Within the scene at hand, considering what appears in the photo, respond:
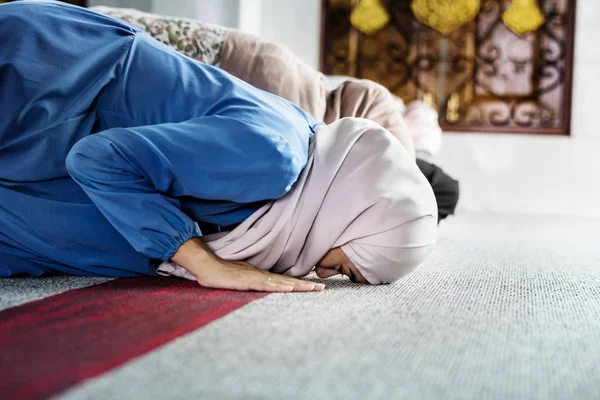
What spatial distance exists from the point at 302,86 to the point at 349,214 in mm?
823

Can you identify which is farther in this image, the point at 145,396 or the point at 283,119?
the point at 283,119

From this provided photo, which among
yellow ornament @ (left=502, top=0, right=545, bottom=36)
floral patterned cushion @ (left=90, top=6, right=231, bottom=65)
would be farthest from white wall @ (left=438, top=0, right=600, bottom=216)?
floral patterned cushion @ (left=90, top=6, right=231, bottom=65)

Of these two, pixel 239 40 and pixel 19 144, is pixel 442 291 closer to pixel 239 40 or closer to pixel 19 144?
pixel 19 144

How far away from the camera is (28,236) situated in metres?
1.41

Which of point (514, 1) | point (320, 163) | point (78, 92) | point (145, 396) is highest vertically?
point (514, 1)

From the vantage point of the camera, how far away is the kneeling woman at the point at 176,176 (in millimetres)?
1257

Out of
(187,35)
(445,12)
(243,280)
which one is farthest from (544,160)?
(243,280)

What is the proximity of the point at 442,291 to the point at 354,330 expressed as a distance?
463mm

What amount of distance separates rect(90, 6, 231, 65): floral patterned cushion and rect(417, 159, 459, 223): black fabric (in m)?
0.73

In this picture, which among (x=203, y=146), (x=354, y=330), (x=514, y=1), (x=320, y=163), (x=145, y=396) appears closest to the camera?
(x=145, y=396)

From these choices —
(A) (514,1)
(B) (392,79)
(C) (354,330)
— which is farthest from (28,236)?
(A) (514,1)

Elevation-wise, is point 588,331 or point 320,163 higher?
point 320,163

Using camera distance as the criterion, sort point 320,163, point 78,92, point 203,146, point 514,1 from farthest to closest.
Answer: point 514,1 < point 78,92 < point 320,163 < point 203,146

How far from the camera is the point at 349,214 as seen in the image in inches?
52.9
